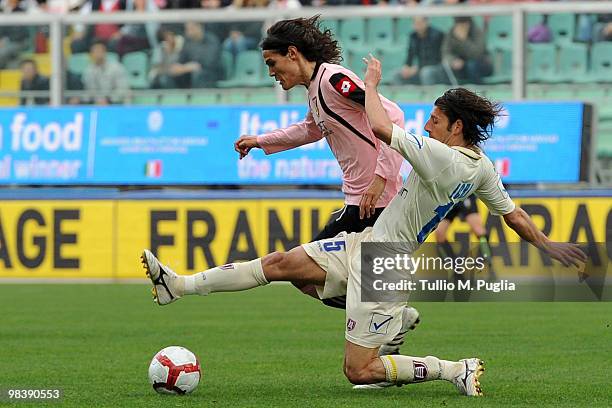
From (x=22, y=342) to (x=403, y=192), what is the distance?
16.2ft

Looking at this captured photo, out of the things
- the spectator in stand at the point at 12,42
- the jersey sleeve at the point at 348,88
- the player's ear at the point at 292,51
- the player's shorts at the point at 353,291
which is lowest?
the player's shorts at the point at 353,291

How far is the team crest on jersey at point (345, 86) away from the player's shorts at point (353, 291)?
0.84m

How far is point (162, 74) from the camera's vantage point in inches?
849

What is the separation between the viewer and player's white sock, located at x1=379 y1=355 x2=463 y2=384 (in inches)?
330

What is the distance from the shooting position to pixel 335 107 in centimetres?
877

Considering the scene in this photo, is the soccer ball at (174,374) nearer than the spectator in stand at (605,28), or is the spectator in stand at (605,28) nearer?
the soccer ball at (174,374)

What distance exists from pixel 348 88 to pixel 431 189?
88 cm

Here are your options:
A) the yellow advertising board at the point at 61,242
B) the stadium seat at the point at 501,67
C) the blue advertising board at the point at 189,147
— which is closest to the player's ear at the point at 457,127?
the blue advertising board at the point at 189,147

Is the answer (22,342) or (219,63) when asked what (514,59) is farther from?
(22,342)

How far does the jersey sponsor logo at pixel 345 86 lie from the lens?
28.2ft

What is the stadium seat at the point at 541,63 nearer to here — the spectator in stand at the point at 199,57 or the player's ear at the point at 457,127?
the spectator in stand at the point at 199,57

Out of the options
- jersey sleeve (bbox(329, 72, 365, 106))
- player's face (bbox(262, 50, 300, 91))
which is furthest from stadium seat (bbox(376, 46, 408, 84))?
jersey sleeve (bbox(329, 72, 365, 106))

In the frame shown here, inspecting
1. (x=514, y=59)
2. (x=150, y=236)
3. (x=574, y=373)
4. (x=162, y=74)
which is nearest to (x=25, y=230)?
(x=150, y=236)

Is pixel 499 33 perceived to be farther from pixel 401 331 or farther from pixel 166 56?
pixel 401 331
